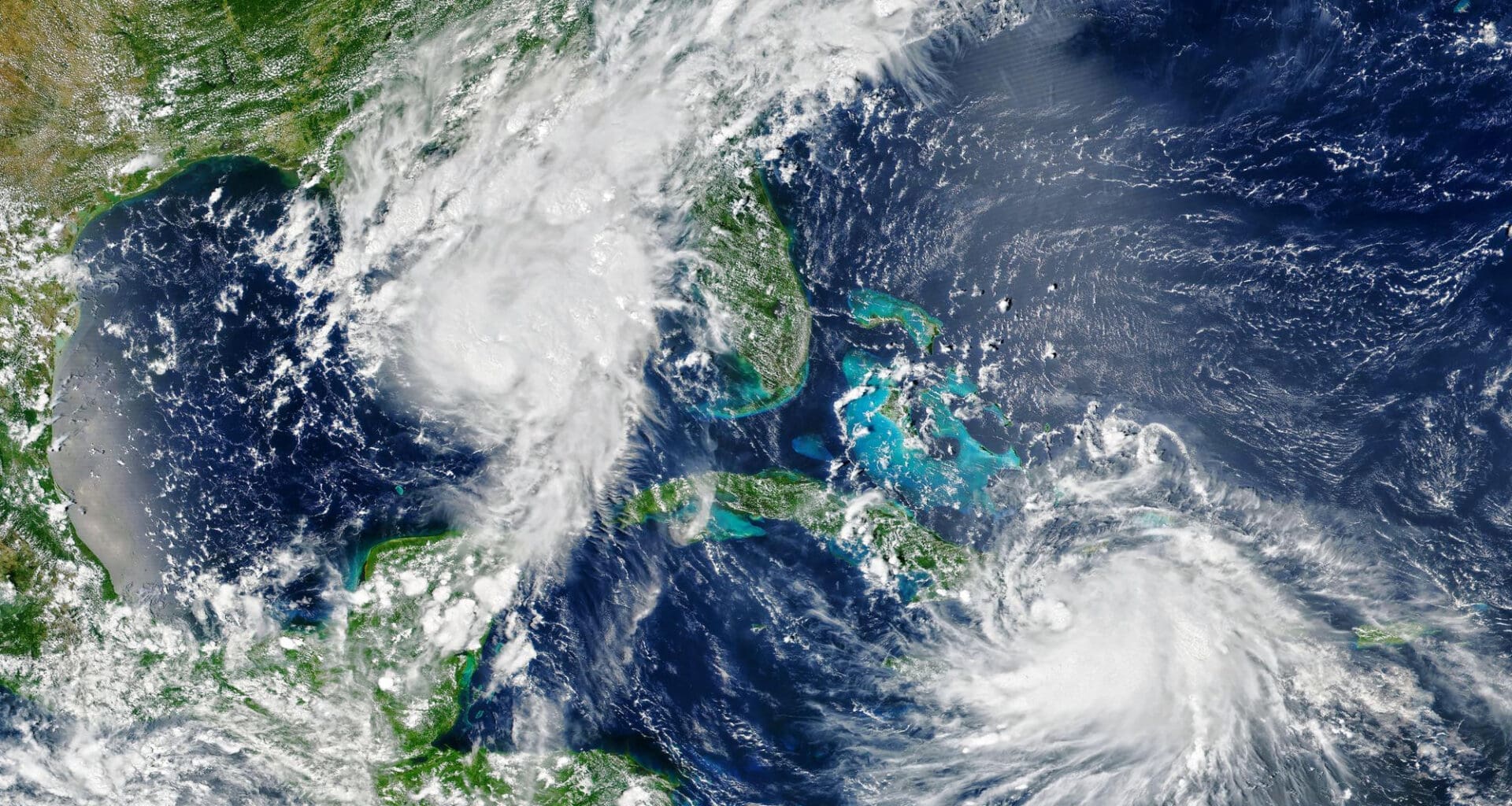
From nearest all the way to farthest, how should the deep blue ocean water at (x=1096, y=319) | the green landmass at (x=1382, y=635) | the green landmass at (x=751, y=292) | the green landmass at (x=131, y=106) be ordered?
the deep blue ocean water at (x=1096, y=319) → the green landmass at (x=1382, y=635) → the green landmass at (x=751, y=292) → the green landmass at (x=131, y=106)

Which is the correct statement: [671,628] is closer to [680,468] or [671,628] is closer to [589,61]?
[680,468]

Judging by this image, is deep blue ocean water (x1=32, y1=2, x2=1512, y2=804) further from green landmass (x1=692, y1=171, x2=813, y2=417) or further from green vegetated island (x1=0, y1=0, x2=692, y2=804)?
green vegetated island (x1=0, y1=0, x2=692, y2=804)

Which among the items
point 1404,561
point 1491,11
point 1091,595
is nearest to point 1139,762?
point 1091,595

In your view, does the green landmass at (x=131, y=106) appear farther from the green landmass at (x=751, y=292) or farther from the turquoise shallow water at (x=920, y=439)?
the turquoise shallow water at (x=920, y=439)

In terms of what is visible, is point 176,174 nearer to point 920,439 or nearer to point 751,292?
point 751,292

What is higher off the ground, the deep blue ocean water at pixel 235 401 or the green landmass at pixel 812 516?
the deep blue ocean water at pixel 235 401

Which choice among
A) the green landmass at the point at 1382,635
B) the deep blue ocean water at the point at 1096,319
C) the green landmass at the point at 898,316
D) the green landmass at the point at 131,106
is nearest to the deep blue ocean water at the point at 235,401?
the deep blue ocean water at the point at 1096,319

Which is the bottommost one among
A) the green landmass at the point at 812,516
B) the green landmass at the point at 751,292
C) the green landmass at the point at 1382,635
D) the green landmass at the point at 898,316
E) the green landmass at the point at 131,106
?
the green landmass at the point at 1382,635
